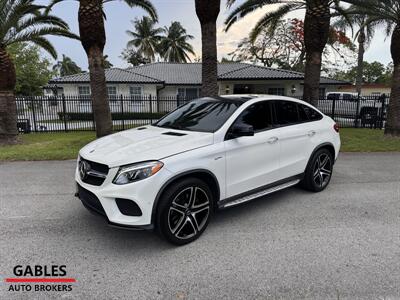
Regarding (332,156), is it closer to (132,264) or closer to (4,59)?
(132,264)

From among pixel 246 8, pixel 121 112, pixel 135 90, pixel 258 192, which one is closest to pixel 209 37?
pixel 246 8

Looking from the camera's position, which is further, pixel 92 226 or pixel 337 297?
pixel 92 226

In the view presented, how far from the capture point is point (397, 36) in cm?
1063

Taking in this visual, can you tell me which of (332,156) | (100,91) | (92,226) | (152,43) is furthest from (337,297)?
(152,43)

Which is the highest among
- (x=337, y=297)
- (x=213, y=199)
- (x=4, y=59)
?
(x=4, y=59)

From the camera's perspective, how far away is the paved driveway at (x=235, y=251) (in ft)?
8.64

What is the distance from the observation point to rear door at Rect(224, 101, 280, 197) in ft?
12.2

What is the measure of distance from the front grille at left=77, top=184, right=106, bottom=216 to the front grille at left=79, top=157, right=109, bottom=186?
0.41 feet

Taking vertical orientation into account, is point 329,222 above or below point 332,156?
below

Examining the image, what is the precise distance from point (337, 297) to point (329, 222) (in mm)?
1601

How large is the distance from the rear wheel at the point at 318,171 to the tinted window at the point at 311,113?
0.60 m

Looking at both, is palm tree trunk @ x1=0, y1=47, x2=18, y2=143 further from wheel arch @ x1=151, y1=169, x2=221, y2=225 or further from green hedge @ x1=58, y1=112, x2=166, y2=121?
wheel arch @ x1=151, y1=169, x2=221, y2=225

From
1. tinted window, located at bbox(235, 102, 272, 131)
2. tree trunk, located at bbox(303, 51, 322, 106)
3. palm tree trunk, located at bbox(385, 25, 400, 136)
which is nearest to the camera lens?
tinted window, located at bbox(235, 102, 272, 131)

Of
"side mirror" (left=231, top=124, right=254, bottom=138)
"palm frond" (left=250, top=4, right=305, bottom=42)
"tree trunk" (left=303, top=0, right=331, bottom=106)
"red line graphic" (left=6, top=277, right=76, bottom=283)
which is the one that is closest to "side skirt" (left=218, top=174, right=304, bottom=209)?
"side mirror" (left=231, top=124, right=254, bottom=138)
